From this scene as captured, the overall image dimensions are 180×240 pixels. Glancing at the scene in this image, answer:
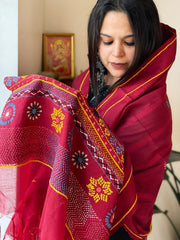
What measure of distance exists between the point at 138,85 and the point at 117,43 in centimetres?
14

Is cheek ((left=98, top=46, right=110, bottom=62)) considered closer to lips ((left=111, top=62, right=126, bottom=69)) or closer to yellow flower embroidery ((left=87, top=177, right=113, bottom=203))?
lips ((left=111, top=62, right=126, bottom=69))

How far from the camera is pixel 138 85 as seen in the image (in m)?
0.89

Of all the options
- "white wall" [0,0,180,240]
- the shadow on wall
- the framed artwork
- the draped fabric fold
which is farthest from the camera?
the shadow on wall

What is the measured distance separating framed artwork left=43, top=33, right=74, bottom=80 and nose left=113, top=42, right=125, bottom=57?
27.7 inches

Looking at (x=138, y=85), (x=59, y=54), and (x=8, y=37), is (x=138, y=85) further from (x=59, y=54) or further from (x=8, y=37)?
(x=59, y=54)

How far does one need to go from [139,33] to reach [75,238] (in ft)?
1.89

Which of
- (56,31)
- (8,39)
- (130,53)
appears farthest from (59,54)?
(130,53)

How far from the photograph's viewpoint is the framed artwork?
150 cm

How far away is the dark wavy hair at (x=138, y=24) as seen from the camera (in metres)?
0.81

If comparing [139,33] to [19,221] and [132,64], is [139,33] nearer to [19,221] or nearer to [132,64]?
[132,64]

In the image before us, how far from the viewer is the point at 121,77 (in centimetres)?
93

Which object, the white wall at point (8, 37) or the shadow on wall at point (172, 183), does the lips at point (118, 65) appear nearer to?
the white wall at point (8, 37)

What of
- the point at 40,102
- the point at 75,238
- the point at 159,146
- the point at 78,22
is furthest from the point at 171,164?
the point at 40,102

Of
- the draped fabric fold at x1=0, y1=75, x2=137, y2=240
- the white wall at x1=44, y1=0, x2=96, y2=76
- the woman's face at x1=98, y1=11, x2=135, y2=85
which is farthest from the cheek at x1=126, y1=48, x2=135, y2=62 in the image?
the white wall at x1=44, y1=0, x2=96, y2=76
